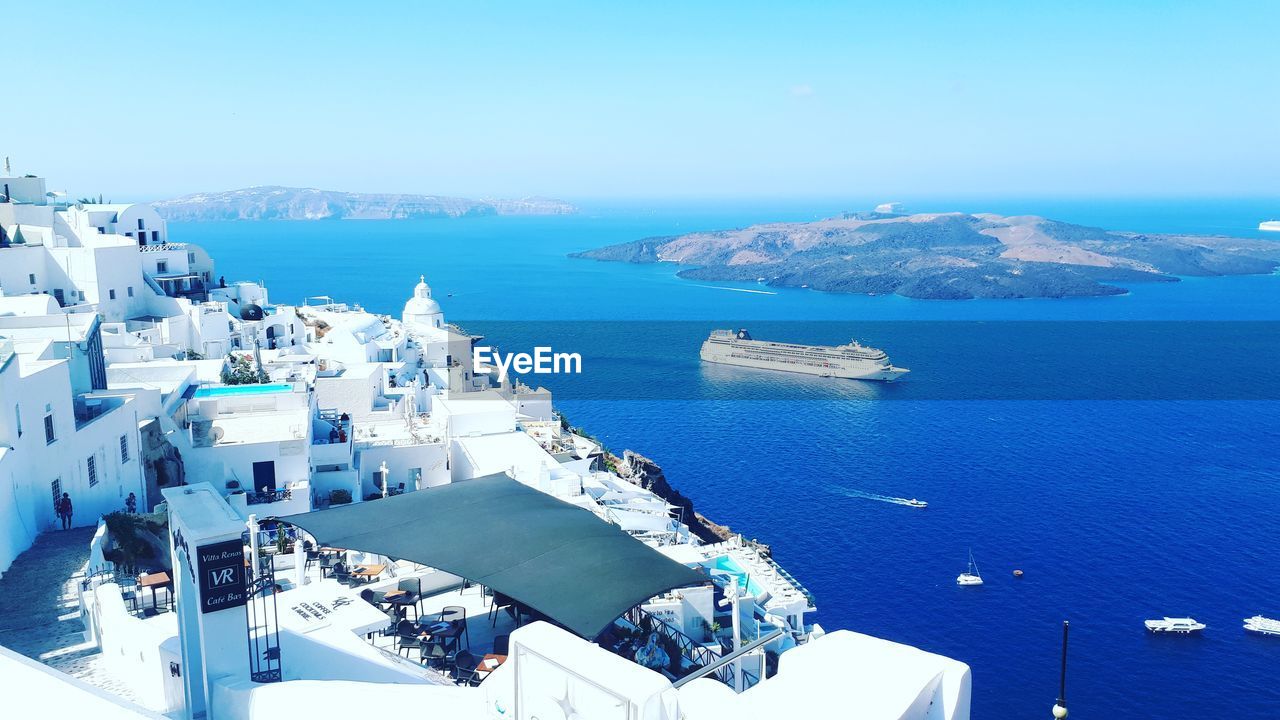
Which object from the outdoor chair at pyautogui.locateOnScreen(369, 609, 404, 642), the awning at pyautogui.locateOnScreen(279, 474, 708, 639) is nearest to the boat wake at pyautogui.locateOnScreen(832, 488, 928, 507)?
the awning at pyautogui.locateOnScreen(279, 474, 708, 639)

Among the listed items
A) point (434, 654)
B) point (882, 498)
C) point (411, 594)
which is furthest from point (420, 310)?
point (434, 654)

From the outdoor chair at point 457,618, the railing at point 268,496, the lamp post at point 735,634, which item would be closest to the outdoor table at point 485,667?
the outdoor chair at point 457,618

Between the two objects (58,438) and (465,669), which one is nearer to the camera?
(465,669)

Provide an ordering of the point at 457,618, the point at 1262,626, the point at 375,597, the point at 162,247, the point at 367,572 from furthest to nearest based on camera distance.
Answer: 1. the point at 162,247
2. the point at 1262,626
3. the point at 367,572
4. the point at 375,597
5. the point at 457,618

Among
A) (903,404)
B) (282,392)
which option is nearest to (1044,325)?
(903,404)

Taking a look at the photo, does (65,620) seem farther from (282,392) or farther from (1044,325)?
(1044,325)

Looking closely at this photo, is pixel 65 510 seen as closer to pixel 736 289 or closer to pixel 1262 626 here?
pixel 1262 626
